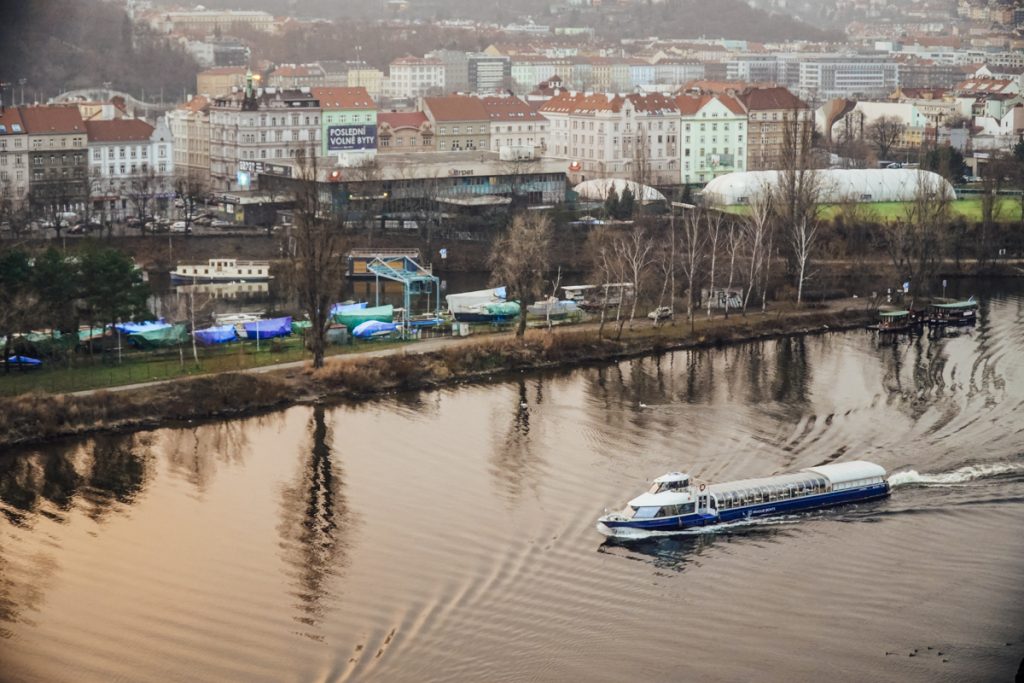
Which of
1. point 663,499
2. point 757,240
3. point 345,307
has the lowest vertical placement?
point 663,499

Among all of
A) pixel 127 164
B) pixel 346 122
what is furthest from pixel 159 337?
pixel 346 122

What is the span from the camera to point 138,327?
9.78m

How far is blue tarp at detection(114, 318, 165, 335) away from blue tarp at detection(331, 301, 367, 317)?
1.09 metres

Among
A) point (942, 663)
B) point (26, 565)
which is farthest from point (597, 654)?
point (26, 565)

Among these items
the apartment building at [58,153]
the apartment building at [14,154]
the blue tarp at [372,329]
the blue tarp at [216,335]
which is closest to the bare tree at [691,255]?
the blue tarp at [372,329]

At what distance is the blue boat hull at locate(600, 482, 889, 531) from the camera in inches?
263

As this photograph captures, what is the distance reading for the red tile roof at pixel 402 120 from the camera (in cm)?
1859

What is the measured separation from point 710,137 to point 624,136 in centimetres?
112

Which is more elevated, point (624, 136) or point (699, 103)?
point (699, 103)

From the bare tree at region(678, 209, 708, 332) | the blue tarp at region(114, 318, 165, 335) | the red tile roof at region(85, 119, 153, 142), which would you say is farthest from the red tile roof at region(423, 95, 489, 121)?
the blue tarp at region(114, 318, 165, 335)

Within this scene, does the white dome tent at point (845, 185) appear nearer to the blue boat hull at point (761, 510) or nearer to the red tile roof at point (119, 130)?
the red tile roof at point (119, 130)

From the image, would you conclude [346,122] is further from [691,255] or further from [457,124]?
[691,255]

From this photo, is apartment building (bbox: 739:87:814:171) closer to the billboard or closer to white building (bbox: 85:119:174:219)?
the billboard

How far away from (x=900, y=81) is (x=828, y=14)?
21289 mm
